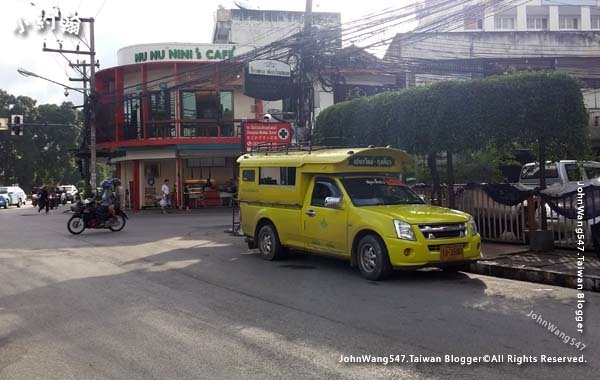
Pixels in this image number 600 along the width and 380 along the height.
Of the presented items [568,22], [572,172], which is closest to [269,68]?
[572,172]

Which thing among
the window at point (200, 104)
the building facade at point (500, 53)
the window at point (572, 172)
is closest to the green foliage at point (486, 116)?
the window at point (572, 172)

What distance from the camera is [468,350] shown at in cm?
536

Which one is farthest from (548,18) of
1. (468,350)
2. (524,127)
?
(468,350)

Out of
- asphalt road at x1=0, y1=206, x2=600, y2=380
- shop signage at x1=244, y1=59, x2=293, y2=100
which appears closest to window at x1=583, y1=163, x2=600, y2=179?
asphalt road at x1=0, y1=206, x2=600, y2=380

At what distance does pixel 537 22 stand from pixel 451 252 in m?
49.6

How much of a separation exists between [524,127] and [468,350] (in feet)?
23.9

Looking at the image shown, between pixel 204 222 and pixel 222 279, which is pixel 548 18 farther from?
pixel 222 279

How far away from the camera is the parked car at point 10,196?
45588 millimetres

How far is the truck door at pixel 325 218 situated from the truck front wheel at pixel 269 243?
1.01m

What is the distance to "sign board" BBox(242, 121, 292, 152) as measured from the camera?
60.0 feet

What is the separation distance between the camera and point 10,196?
4691 cm

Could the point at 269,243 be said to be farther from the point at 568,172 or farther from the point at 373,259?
the point at 568,172

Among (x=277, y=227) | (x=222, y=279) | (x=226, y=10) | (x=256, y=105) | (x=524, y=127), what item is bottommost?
(x=222, y=279)

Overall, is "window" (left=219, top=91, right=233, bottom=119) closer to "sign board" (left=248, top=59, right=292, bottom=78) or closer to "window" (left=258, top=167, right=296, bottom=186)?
"sign board" (left=248, top=59, right=292, bottom=78)
